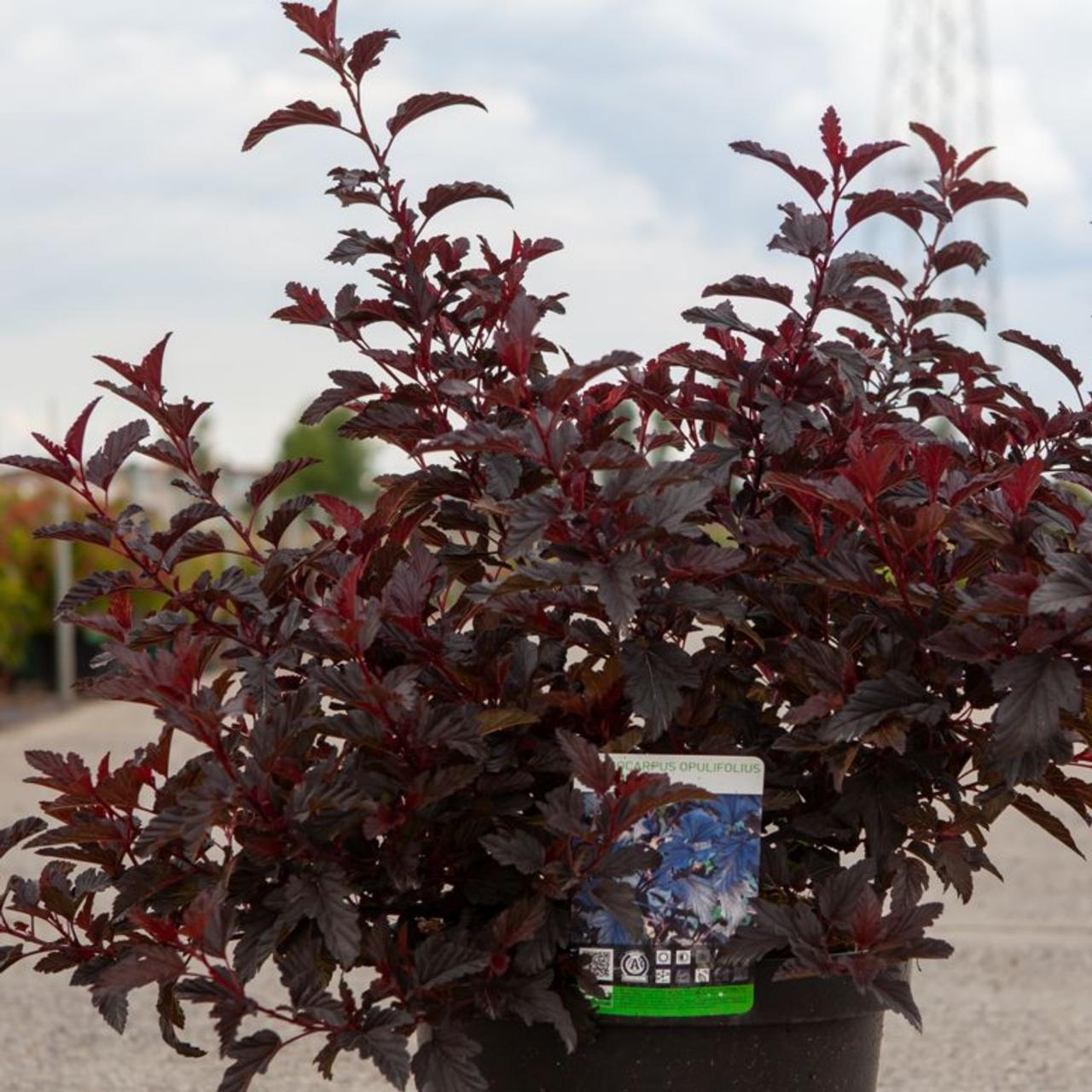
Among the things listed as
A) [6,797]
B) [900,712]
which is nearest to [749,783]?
[900,712]

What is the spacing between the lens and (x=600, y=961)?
6.14 ft

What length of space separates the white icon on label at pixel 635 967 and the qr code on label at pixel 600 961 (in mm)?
15

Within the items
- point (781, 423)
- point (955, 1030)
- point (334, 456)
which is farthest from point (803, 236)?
point (334, 456)

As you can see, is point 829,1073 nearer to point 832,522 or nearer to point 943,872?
point 943,872

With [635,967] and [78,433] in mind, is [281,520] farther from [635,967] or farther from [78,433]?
[635,967]

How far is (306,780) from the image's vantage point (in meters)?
1.70

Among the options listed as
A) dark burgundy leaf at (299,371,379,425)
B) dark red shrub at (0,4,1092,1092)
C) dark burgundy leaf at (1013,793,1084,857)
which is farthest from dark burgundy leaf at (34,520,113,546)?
dark burgundy leaf at (1013,793,1084,857)

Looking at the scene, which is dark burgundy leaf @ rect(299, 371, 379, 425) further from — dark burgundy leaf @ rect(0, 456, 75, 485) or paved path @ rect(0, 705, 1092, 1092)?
paved path @ rect(0, 705, 1092, 1092)

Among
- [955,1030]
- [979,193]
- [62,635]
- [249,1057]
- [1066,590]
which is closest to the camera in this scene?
[1066,590]

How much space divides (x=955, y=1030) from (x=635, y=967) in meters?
2.35

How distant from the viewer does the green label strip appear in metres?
1.89

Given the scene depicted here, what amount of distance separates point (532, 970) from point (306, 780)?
320mm

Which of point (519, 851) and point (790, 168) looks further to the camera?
point (790, 168)

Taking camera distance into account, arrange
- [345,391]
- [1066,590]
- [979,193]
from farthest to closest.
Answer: [979,193] → [345,391] → [1066,590]
